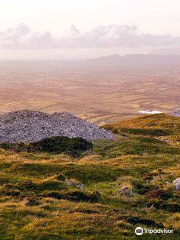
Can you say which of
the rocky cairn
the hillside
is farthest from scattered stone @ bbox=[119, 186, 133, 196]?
the rocky cairn

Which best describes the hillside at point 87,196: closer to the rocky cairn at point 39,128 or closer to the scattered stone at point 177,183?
the scattered stone at point 177,183

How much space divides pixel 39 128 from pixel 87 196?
3470 centimetres

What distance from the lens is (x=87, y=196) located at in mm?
27422

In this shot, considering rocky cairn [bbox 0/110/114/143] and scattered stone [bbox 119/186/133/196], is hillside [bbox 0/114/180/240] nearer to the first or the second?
scattered stone [bbox 119/186/133/196]

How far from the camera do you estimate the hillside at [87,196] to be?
2123 cm

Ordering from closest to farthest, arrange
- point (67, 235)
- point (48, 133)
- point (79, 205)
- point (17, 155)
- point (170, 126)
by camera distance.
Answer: point (67, 235), point (79, 205), point (17, 155), point (48, 133), point (170, 126)

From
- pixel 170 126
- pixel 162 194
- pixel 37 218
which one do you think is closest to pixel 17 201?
pixel 37 218

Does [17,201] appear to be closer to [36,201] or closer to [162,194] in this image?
[36,201]

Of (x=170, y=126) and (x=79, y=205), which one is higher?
(x=79, y=205)

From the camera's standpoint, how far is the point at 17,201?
26.3 m

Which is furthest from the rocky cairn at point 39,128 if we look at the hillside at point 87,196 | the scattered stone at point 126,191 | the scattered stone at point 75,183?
the scattered stone at point 126,191

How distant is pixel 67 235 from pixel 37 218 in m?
3.18

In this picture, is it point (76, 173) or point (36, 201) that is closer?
point (36, 201)

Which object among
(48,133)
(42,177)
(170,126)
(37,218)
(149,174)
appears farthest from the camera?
(170,126)
